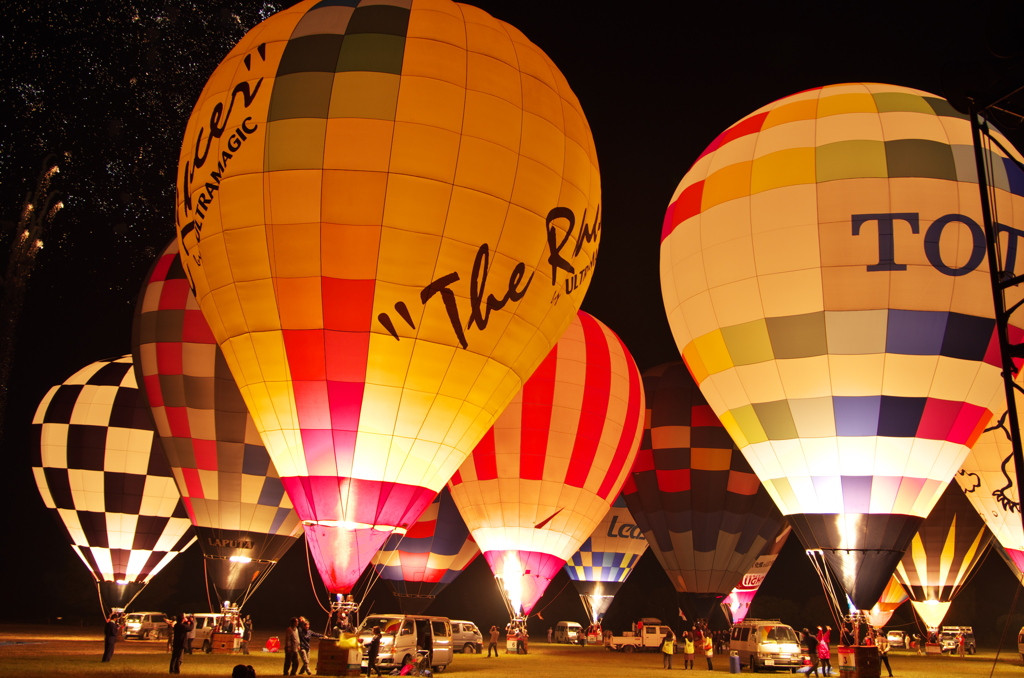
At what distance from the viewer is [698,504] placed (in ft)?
52.7

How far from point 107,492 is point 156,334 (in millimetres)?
4393

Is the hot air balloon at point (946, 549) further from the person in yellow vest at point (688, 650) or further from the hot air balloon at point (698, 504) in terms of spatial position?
the person in yellow vest at point (688, 650)

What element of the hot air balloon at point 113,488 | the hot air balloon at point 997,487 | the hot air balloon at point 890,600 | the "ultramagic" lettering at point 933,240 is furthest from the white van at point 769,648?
the hot air balloon at point 890,600

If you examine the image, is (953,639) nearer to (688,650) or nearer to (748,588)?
(748,588)

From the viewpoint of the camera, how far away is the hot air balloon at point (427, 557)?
18.2 metres

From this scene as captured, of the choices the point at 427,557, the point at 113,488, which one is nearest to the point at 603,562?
the point at 427,557

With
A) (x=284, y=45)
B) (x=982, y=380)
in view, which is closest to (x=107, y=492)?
(x=284, y=45)

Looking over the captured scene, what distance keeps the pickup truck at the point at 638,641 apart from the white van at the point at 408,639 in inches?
381

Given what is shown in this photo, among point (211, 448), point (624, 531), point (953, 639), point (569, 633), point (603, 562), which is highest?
point (211, 448)

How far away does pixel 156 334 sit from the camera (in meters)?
12.9

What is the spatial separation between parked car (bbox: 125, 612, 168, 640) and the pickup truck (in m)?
10.8

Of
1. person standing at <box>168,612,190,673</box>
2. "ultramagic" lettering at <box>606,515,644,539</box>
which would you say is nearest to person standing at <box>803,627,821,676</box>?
person standing at <box>168,612,190,673</box>

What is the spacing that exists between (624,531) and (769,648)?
9.52 metres

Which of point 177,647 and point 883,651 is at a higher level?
point 177,647
